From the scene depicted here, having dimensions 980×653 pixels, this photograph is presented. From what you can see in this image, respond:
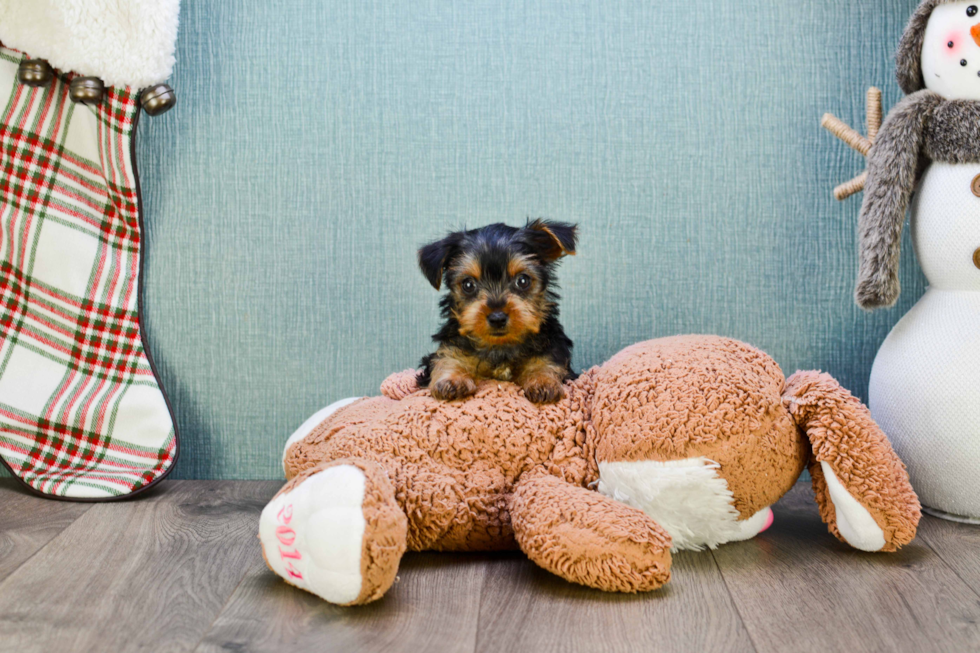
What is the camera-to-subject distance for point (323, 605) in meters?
1.37

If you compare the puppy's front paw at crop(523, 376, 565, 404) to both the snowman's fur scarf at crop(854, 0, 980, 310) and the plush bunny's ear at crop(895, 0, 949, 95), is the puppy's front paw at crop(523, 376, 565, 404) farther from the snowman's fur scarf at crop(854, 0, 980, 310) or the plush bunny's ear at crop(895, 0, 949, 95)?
the plush bunny's ear at crop(895, 0, 949, 95)

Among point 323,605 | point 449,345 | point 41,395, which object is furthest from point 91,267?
point 323,605

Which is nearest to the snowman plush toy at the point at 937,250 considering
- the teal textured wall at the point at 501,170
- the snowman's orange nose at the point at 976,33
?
the snowman's orange nose at the point at 976,33

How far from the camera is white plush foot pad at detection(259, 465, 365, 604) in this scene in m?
1.29

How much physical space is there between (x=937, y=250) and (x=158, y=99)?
5.97ft

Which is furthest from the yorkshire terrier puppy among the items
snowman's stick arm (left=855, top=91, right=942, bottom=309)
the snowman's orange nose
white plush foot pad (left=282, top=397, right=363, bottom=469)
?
the snowman's orange nose

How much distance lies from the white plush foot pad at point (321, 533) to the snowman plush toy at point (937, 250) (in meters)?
1.19

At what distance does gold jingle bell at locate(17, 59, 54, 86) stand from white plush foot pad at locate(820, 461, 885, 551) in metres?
1.91

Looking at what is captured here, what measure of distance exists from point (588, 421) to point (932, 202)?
0.92 metres

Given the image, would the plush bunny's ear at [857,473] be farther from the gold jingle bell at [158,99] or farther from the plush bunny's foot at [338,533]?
the gold jingle bell at [158,99]

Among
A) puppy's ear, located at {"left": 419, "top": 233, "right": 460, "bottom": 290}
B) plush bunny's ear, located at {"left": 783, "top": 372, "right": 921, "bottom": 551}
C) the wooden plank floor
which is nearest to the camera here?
the wooden plank floor

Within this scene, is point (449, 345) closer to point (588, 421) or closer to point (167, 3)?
point (588, 421)

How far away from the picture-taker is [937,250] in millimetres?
1805

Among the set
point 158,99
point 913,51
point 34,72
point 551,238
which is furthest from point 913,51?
point 34,72
